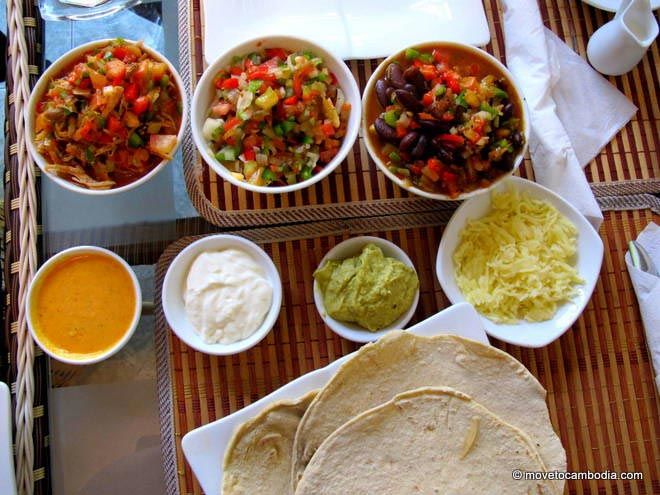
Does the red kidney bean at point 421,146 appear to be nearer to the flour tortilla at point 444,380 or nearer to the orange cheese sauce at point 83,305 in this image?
the flour tortilla at point 444,380

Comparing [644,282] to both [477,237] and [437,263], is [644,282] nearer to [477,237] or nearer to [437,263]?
[477,237]

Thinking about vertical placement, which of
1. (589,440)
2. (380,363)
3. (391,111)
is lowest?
(589,440)

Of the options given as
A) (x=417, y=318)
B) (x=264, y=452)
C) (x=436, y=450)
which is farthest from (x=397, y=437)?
(x=417, y=318)

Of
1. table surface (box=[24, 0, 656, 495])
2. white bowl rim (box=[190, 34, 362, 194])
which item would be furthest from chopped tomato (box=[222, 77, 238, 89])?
table surface (box=[24, 0, 656, 495])

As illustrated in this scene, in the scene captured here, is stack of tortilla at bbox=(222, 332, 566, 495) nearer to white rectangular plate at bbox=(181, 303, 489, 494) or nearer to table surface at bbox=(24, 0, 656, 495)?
white rectangular plate at bbox=(181, 303, 489, 494)

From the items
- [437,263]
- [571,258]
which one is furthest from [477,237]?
[571,258]

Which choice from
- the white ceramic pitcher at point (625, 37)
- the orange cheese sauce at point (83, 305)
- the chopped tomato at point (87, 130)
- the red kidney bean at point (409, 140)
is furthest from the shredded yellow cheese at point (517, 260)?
the chopped tomato at point (87, 130)
